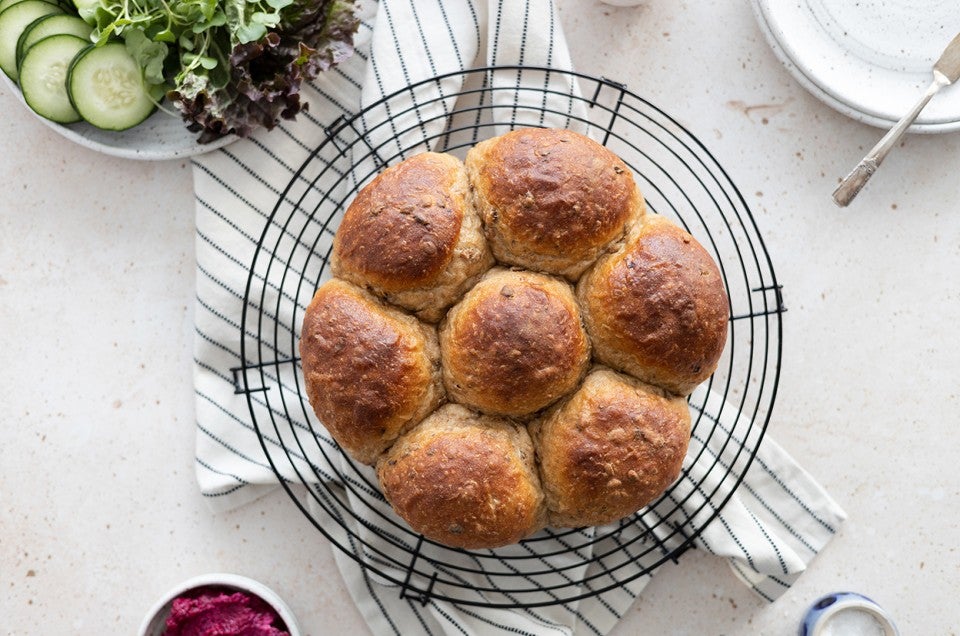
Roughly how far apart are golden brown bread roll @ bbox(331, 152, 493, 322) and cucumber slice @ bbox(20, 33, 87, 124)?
3.56ft

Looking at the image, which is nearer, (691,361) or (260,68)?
(691,361)

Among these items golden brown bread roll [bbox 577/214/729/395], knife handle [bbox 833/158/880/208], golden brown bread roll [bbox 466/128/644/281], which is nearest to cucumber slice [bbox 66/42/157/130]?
golden brown bread roll [bbox 466/128/644/281]

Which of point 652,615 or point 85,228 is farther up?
point 85,228

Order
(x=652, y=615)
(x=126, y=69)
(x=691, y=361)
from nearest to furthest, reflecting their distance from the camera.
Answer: (x=691, y=361) → (x=126, y=69) → (x=652, y=615)

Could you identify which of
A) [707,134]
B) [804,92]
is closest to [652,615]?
[707,134]

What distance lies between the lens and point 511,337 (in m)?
2.08

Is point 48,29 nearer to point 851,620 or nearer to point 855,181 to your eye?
point 855,181

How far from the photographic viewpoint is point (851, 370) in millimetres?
2840

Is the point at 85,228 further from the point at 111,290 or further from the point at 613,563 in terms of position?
the point at 613,563

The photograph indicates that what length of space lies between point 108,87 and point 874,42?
249 centimetres

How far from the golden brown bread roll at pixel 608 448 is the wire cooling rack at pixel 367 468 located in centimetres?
44

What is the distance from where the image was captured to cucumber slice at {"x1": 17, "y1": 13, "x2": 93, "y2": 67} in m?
2.57

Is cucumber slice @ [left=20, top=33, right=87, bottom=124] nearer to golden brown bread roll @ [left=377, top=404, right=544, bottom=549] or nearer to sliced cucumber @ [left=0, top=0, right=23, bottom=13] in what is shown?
sliced cucumber @ [left=0, top=0, right=23, bottom=13]

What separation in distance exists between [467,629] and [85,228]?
1845 millimetres
